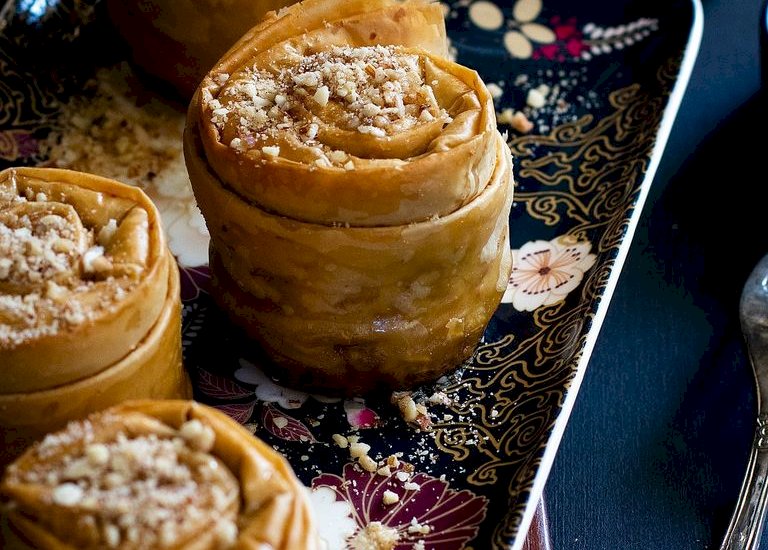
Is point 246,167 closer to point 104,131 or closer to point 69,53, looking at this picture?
point 104,131

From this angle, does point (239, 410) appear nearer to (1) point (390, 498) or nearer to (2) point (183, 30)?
(1) point (390, 498)

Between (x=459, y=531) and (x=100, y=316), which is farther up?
(x=100, y=316)

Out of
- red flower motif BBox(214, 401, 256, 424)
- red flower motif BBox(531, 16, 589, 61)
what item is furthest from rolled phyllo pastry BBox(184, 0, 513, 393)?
red flower motif BBox(531, 16, 589, 61)

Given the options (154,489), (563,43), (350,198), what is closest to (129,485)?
(154,489)

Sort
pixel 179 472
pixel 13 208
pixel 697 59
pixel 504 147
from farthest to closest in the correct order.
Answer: pixel 697 59 < pixel 504 147 < pixel 13 208 < pixel 179 472

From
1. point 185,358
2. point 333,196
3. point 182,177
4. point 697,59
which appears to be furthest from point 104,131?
point 697,59

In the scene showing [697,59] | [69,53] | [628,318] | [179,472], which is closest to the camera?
[179,472]

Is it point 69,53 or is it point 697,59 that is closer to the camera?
point 69,53
